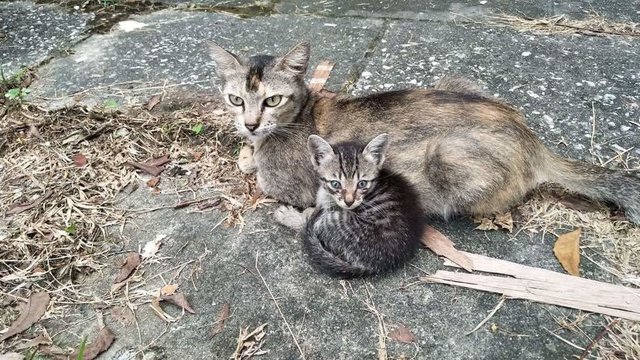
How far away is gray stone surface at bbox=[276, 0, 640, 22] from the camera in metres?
5.33

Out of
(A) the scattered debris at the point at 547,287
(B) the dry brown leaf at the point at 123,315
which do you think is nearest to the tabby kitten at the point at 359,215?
(A) the scattered debris at the point at 547,287

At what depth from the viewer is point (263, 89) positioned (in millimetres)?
3453

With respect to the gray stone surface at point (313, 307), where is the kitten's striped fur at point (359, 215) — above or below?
above

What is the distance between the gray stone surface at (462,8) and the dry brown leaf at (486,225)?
9.47 feet

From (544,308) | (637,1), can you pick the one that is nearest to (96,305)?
(544,308)

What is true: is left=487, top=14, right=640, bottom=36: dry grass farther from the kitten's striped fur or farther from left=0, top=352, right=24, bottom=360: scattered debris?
left=0, top=352, right=24, bottom=360: scattered debris

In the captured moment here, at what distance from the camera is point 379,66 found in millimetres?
4715

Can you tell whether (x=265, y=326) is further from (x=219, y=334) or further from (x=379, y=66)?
(x=379, y=66)

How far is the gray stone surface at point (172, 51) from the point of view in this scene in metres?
4.69

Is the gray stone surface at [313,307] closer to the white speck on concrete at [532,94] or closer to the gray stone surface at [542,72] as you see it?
the gray stone surface at [542,72]

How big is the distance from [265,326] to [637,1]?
531 centimetres

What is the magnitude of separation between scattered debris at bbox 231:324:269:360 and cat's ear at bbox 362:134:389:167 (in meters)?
1.20

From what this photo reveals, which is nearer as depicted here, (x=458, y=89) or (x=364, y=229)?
(x=364, y=229)

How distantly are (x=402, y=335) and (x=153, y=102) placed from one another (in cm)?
304
